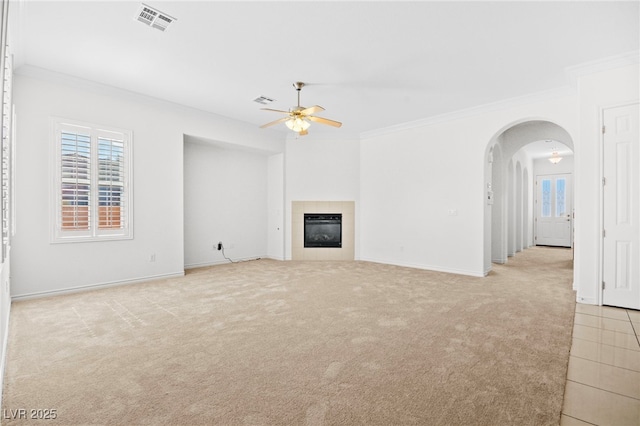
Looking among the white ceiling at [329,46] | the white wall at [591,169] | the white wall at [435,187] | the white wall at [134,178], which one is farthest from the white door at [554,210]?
the white wall at [134,178]

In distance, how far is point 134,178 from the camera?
16.2 ft

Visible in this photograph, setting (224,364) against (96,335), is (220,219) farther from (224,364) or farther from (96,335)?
(224,364)

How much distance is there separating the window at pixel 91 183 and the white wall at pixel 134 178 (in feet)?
0.36

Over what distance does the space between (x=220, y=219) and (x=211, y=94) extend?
274 cm

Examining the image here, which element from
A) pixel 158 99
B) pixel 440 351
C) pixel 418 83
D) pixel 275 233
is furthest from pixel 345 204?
pixel 440 351

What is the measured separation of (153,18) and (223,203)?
419cm

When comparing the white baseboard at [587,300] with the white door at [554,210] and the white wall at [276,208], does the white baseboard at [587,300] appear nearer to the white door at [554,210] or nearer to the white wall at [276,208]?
the white wall at [276,208]

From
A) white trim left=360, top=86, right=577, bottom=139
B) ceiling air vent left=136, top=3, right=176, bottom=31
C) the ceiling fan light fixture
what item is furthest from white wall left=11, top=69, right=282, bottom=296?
white trim left=360, top=86, right=577, bottom=139

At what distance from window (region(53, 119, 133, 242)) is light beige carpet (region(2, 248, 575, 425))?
0.92 meters

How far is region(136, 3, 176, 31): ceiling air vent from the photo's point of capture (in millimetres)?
2920

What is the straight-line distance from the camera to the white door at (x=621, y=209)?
3607mm

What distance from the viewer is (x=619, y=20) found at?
3018mm

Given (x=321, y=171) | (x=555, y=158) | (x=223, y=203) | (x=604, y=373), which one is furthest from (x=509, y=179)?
(x=223, y=203)

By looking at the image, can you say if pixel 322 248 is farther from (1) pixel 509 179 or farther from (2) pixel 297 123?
(1) pixel 509 179
